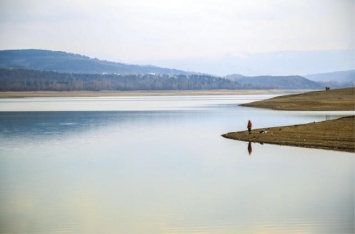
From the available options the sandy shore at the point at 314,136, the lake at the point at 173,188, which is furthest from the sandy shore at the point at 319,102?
the lake at the point at 173,188

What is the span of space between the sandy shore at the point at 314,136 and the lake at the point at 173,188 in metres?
1.61

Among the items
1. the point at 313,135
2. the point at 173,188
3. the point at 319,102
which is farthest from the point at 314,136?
the point at 319,102

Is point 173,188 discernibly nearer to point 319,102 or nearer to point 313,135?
point 313,135

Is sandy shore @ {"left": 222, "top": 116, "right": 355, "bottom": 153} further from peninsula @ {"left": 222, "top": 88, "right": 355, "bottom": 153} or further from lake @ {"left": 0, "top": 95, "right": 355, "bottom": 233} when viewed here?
lake @ {"left": 0, "top": 95, "right": 355, "bottom": 233}

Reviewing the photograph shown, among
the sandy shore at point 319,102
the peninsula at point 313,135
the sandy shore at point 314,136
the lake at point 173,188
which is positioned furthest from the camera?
the sandy shore at point 319,102

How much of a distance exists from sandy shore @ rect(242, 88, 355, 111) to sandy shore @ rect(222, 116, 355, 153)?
35.3m

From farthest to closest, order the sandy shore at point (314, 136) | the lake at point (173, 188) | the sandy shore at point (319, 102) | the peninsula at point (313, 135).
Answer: the sandy shore at point (319, 102) → the peninsula at point (313, 135) → the sandy shore at point (314, 136) → the lake at point (173, 188)

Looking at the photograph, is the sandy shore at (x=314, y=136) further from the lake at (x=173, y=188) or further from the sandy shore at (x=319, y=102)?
the sandy shore at (x=319, y=102)

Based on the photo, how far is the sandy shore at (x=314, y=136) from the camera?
125 feet

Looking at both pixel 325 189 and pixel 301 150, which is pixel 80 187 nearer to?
pixel 325 189

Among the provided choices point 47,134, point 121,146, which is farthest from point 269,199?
point 47,134

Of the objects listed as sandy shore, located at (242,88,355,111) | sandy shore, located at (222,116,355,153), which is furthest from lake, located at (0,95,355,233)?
sandy shore, located at (242,88,355,111)

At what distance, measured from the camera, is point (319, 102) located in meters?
92.1

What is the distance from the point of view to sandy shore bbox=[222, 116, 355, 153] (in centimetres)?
3819
